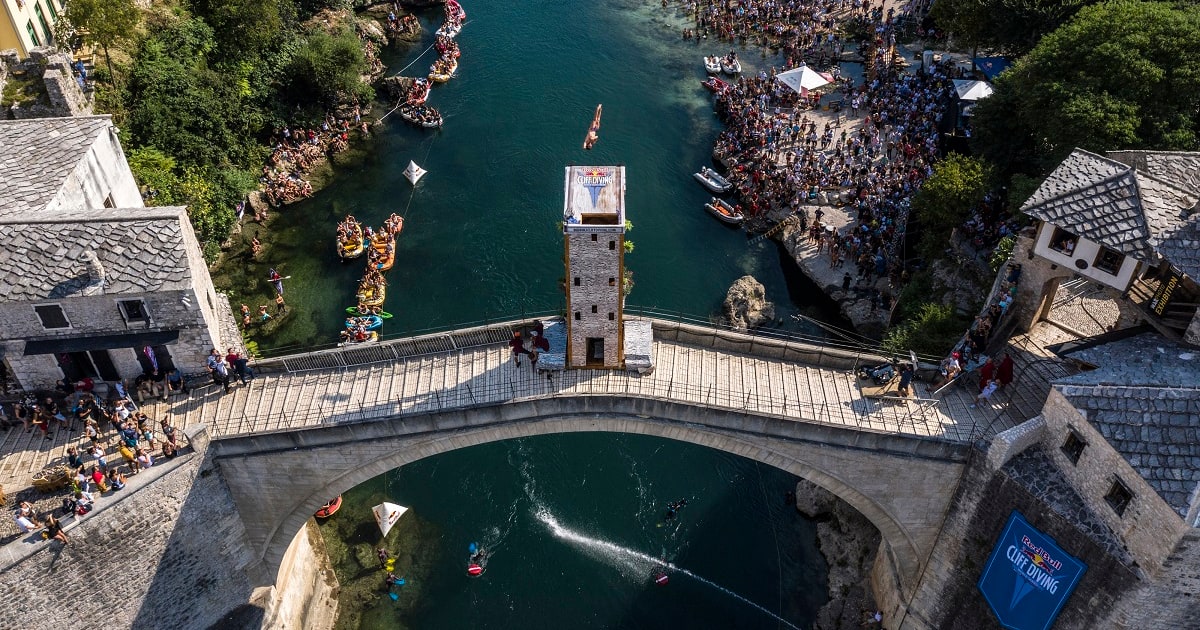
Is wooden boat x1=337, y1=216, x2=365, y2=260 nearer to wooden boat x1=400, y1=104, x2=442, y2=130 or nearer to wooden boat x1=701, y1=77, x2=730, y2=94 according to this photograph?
wooden boat x1=400, y1=104, x2=442, y2=130

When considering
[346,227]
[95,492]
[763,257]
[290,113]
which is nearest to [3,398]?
[95,492]

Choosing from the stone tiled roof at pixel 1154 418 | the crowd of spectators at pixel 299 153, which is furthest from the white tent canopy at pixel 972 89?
the crowd of spectators at pixel 299 153

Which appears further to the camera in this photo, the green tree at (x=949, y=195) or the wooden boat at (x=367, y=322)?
the wooden boat at (x=367, y=322)

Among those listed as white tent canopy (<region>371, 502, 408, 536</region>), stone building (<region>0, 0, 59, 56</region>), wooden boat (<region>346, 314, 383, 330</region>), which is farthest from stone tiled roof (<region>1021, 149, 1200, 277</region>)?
stone building (<region>0, 0, 59, 56</region>)

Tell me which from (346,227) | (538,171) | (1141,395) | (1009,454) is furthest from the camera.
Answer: (538,171)

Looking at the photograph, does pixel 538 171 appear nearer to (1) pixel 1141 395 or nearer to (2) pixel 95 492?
(2) pixel 95 492

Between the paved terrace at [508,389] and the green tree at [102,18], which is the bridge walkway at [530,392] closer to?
the paved terrace at [508,389]
